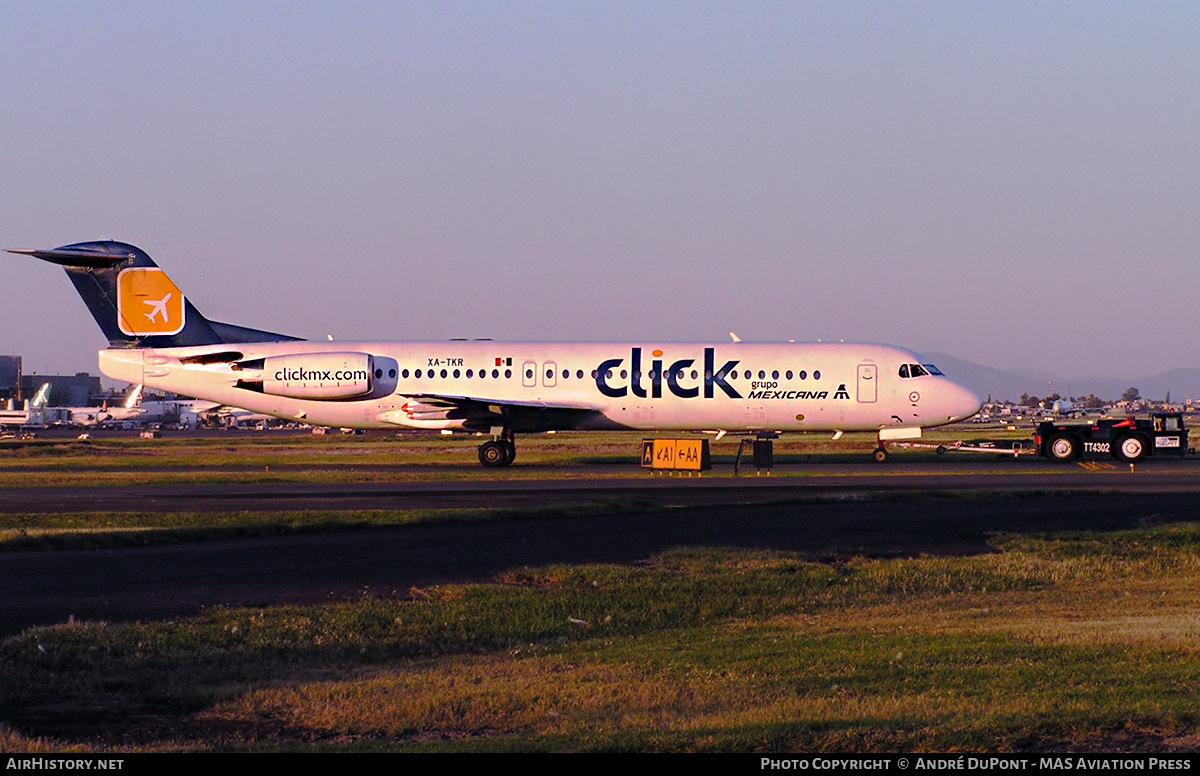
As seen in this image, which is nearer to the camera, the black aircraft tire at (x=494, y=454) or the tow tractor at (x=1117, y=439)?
the black aircraft tire at (x=494, y=454)

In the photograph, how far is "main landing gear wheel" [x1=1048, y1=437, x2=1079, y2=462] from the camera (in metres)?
43.3

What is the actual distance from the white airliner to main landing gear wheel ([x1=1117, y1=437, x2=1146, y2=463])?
649cm

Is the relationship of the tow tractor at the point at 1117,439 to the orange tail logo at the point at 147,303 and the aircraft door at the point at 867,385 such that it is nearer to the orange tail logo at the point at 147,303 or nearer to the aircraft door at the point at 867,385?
the aircraft door at the point at 867,385

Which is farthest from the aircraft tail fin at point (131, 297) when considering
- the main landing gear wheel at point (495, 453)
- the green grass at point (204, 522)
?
the green grass at point (204, 522)

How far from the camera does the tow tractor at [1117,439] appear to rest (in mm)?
43094

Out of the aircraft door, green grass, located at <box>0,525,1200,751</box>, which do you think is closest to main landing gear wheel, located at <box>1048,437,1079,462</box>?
the aircraft door

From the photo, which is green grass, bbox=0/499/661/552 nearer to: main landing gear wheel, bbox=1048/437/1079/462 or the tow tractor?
main landing gear wheel, bbox=1048/437/1079/462

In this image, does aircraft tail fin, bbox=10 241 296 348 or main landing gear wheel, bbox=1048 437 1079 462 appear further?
main landing gear wheel, bbox=1048 437 1079 462

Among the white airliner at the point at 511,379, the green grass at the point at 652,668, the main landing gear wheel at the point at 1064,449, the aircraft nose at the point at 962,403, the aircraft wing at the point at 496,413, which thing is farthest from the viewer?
the main landing gear wheel at the point at 1064,449

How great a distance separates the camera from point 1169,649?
36.3ft

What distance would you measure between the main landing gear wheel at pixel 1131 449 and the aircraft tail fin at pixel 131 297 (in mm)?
32897

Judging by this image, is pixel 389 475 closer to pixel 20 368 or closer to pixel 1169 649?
pixel 1169 649
